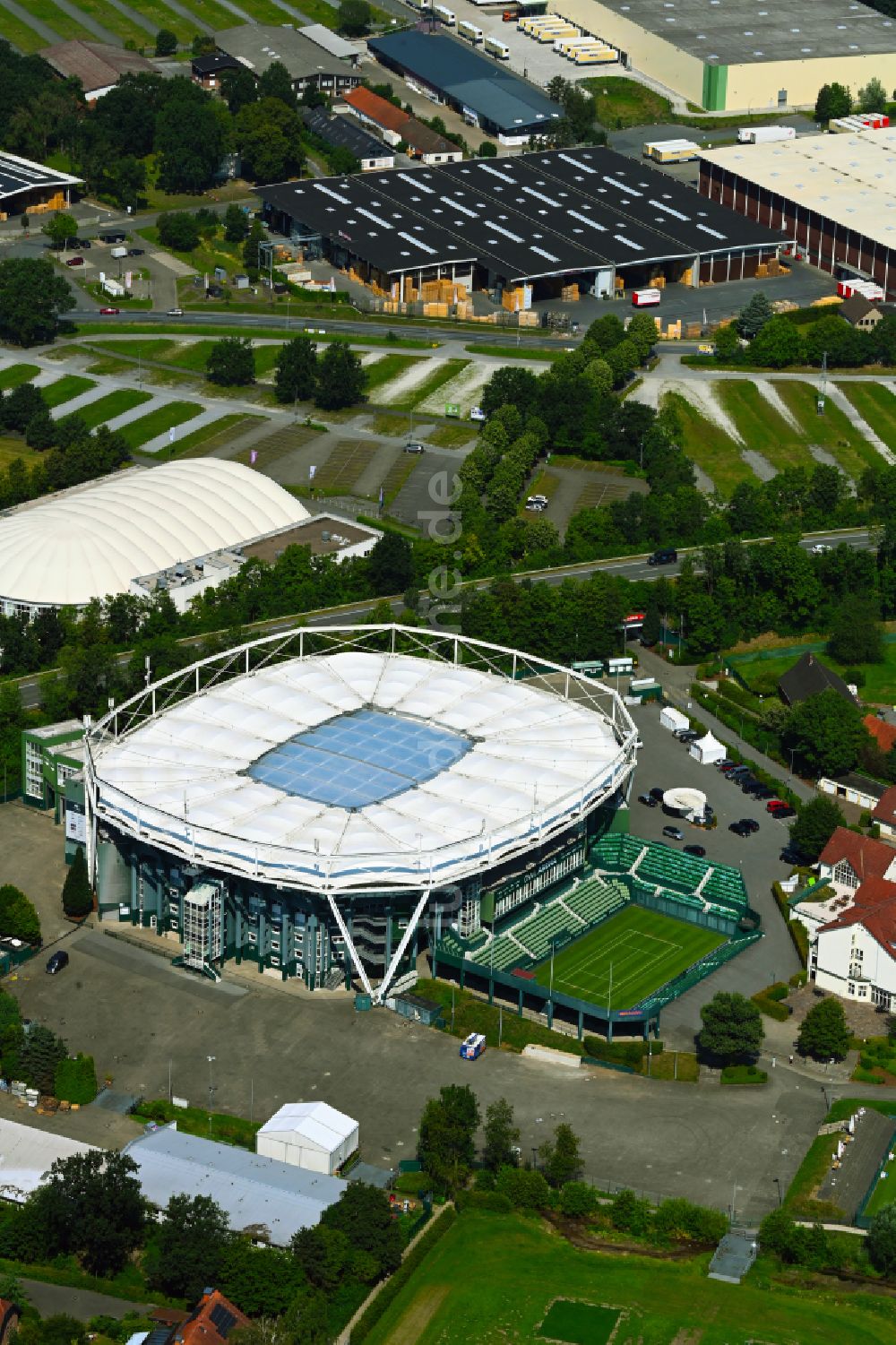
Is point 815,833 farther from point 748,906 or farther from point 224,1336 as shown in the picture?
point 224,1336

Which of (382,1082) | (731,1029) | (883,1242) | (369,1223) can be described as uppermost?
(731,1029)

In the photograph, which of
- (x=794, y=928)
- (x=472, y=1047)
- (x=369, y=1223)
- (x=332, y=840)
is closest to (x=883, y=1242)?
(x=369, y=1223)

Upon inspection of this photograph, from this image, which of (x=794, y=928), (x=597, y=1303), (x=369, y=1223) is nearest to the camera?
(x=597, y=1303)

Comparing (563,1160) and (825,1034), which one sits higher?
(825,1034)

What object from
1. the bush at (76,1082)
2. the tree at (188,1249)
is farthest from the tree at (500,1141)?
the bush at (76,1082)

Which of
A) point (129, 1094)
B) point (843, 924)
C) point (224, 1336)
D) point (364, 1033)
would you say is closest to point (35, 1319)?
point (224, 1336)

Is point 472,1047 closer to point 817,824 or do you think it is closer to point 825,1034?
point 825,1034
